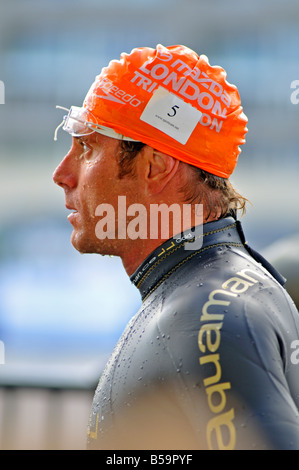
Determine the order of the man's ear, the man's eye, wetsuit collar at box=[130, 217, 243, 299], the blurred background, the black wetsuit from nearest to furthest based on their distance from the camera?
1. the black wetsuit
2. wetsuit collar at box=[130, 217, 243, 299]
3. the man's ear
4. the man's eye
5. the blurred background

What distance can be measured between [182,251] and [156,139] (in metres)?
0.33

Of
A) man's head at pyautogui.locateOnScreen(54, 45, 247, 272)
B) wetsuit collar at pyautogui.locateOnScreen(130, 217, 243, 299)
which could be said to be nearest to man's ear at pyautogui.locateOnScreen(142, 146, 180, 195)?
man's head at pyautogui.locateOnScreen(54, 45, 247, 272)

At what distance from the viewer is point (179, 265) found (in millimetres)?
1613

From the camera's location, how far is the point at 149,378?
52.8 inches

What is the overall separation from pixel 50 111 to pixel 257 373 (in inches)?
335

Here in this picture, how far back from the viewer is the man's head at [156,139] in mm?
1730

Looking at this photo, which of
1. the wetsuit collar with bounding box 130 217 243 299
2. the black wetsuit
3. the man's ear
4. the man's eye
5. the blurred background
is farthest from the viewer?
the blurred background

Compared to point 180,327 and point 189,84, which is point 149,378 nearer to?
point 180,327

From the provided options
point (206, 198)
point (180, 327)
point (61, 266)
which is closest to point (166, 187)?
point (206, 198)

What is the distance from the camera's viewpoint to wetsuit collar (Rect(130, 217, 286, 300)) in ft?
5.29

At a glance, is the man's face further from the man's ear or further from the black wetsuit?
the black wetsuit

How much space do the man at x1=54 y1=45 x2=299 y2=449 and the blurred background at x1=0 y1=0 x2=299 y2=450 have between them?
441 centimetres

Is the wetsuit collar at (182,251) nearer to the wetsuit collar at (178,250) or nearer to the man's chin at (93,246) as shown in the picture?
the wetsuit collar at (178,250)

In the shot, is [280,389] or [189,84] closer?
[280,389]
